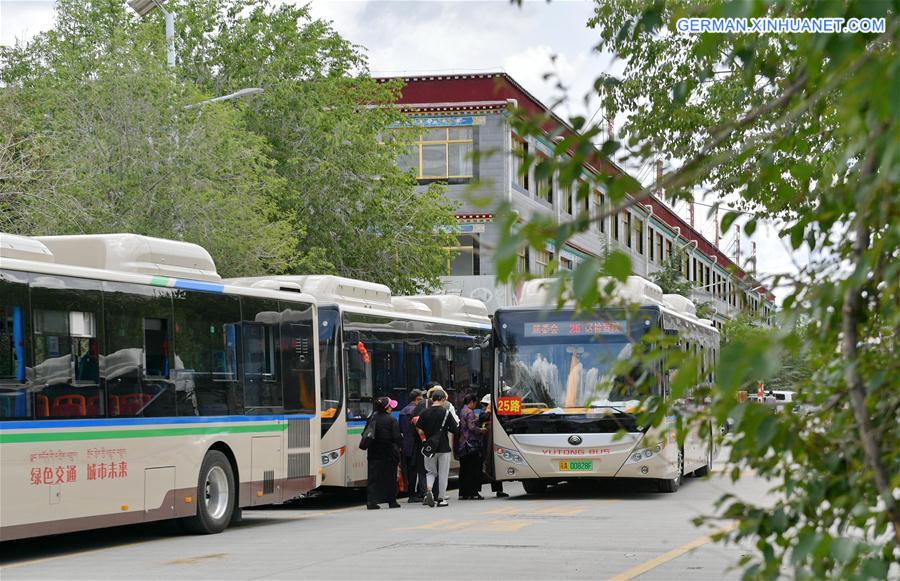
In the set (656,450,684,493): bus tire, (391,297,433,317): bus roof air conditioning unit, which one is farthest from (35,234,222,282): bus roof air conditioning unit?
(656,450,684,493): bus tire

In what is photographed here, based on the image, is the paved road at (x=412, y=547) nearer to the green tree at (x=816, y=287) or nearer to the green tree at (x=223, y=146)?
the green tree at (x=816, y=287)

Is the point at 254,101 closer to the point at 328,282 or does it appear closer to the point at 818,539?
the point at 328,282

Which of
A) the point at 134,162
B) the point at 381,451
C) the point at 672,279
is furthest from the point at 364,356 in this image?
the point at 672,279

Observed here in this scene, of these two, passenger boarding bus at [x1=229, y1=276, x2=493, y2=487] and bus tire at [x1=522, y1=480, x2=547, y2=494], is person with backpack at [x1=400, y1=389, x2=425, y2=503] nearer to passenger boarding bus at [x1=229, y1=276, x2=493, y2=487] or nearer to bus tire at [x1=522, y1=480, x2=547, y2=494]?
passenger boarding bus at [x1=229, y1=276, x2=493, y2=487]

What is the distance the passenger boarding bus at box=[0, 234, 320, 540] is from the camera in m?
13.7

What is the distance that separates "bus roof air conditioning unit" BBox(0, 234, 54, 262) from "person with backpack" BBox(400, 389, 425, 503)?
844 centimetres

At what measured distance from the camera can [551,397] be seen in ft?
72.3

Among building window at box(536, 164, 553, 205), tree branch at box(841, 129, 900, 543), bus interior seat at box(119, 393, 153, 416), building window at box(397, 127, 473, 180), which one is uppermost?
building window at box(397, 127, 473, 180)

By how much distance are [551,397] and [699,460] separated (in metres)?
6.14

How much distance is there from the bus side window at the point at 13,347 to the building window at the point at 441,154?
3824cm

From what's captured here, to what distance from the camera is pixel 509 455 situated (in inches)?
872

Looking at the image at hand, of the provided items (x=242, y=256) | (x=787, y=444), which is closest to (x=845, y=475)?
(x=787, y=444)

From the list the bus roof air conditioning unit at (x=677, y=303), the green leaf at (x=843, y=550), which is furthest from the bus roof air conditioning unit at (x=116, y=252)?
the bus roof air conditioning unit at (x=677, y=303)

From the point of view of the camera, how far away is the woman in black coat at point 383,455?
68.5ft
